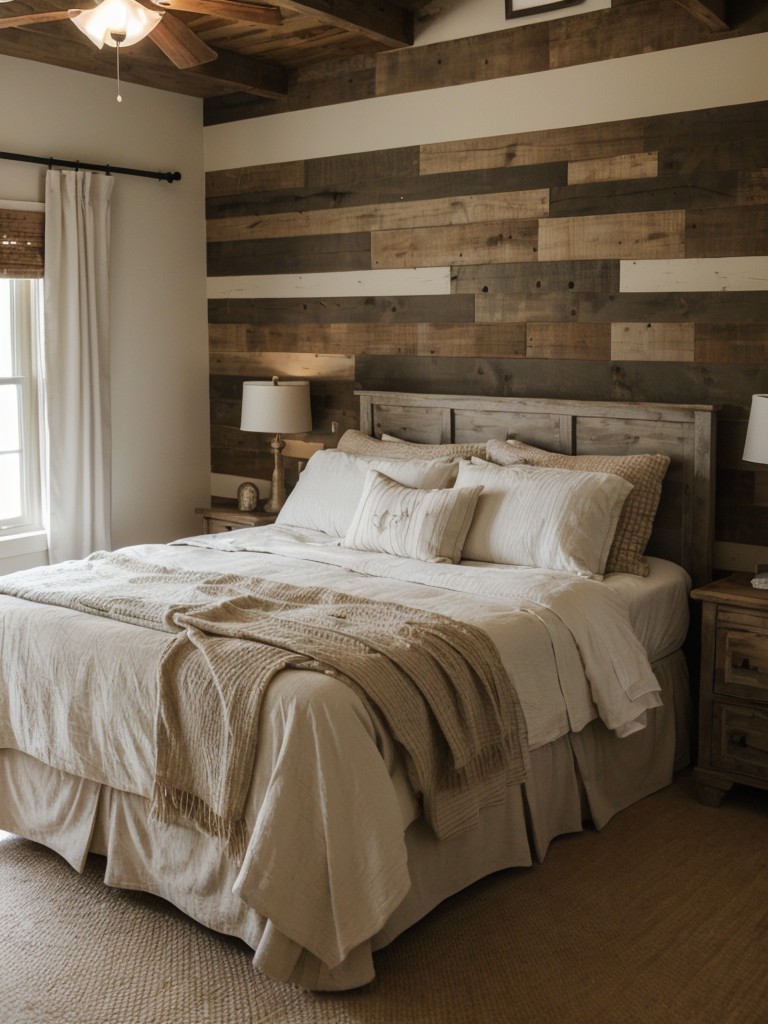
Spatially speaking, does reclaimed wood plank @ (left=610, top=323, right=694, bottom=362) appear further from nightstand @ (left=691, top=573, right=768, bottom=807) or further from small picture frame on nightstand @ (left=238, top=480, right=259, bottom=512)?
small picture frame on nightstand @ (left=238, top=480, right=259, bottom=512)

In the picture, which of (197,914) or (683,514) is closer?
(197,914)

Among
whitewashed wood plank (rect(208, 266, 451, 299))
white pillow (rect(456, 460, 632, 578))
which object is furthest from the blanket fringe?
whitewashed wood plank (rect(208, 266, 451, 299))

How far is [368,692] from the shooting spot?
266 cm

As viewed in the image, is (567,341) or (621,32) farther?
(567,341)

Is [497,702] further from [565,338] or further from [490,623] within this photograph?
[565,338]

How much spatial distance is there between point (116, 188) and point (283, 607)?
109 inches

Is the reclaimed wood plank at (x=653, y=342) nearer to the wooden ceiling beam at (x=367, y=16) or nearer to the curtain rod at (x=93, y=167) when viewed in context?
the wooden ceiling beam at (x=367, y=16)

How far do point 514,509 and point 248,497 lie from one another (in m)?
1.78

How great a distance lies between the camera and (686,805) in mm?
3625

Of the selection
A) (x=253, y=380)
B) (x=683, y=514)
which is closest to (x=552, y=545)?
(x=683, y=514)

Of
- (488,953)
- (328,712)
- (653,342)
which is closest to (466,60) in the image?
(653,342)

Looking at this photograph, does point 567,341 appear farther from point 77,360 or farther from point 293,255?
point 77,360

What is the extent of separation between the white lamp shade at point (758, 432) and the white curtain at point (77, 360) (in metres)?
2.91

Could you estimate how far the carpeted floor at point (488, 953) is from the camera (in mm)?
2518
